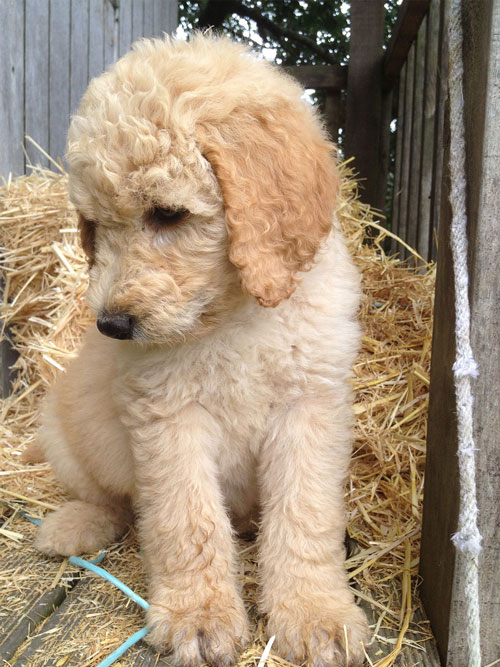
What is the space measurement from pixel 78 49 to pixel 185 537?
14.0ft

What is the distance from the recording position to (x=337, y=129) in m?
6.08

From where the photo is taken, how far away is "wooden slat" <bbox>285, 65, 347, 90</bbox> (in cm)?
577

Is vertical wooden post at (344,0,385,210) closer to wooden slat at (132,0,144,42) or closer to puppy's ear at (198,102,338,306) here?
wooden slat at (132,0,144,42)

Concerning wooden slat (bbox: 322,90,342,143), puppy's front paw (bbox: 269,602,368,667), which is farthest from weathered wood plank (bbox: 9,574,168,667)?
wooden slat (bbox: 322,90,342,143)

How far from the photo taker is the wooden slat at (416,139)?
160 inches

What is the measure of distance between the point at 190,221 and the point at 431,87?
8.71 ft

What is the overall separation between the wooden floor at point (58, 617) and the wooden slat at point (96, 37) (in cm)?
413

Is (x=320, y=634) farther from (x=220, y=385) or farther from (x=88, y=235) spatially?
(x=88, y=235)

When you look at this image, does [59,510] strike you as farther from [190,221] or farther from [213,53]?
[213,53]

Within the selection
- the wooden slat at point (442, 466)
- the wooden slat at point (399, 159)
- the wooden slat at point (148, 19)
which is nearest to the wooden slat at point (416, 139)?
the wooden slat at point (399, 159)

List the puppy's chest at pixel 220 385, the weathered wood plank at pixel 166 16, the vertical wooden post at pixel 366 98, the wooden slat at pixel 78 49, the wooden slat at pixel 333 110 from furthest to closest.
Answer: the weathered wood plank at pixel 166 16, the wooden slat at pixel 333 110, the vertical wooden post at pixel 366 98, the wooden slat at pixel 78 49, the puppy's chest at pixel 220 385

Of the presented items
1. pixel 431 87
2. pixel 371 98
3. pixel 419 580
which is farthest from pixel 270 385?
pixel 371 98

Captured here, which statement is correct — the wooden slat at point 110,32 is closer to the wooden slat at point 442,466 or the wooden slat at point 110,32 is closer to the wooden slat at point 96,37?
the wooden slat at point 96,37

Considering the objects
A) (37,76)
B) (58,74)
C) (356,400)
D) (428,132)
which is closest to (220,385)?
(356,400)
